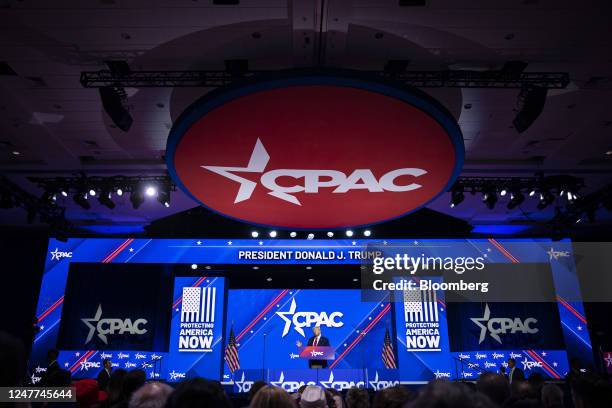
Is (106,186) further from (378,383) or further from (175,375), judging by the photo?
(378,383)

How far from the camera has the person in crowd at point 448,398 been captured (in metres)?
1.01

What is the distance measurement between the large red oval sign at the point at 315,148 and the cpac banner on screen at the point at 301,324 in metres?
5.90

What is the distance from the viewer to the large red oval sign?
4250 millimetres

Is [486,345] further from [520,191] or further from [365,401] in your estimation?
[365,401]

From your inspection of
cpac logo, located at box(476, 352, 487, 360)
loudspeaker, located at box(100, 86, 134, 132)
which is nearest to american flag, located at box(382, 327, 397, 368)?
cpac logo, located at box(476, 352, 487, 360)

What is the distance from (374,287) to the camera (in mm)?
11406

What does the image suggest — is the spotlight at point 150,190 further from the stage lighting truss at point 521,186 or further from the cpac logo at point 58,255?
the stage lighting truss at point 521,186

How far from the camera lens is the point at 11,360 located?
1243 millimetres

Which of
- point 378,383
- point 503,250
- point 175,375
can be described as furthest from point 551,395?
point 175,375

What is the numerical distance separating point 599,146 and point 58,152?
968 cm

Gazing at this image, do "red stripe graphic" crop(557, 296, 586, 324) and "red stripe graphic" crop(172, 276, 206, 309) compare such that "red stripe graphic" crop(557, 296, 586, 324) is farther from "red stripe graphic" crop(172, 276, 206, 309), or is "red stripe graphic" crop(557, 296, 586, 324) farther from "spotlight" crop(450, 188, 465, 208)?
"red stripe graphic" crop(172, 276, 206, 309)

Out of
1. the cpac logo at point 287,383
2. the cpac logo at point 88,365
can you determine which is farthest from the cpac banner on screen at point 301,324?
the cpac logo at point 88,365

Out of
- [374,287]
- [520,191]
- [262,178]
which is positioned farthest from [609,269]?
[262,178]

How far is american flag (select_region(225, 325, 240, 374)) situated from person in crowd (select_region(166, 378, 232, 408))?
9.75m
